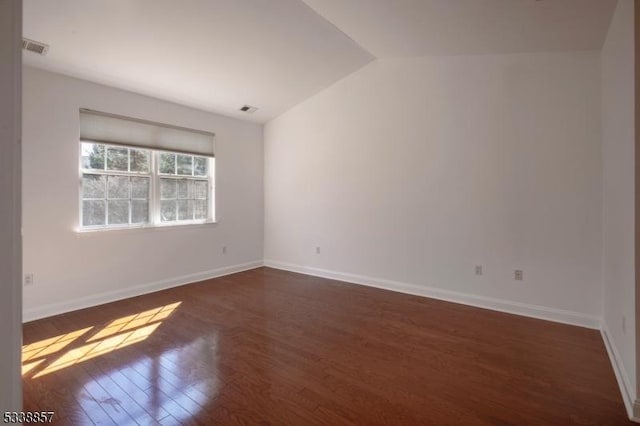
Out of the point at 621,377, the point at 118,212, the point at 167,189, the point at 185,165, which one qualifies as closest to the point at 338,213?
the point at 185,165

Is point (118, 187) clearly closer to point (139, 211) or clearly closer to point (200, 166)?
point (139, 211)

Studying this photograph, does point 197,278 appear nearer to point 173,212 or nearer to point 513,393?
point 173,212

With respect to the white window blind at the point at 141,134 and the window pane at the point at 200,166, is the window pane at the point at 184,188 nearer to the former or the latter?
the window pane at the point at 200,166

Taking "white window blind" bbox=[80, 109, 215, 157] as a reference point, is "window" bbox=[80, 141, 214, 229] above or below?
below

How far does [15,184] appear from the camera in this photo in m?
0.77

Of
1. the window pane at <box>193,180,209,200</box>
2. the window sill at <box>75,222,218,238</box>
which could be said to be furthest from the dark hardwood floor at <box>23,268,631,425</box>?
the window pane at <box>193,180,209,200</box>

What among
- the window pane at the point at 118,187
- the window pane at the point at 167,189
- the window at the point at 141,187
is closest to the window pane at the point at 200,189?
the window at the point at 141,187

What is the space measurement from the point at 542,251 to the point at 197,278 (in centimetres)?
433

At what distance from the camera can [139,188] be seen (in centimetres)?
420

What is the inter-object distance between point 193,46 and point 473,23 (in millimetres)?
2652

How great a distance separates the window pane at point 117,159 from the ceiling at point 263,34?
74 centimetres

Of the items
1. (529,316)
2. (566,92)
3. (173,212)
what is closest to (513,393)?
(529,316)

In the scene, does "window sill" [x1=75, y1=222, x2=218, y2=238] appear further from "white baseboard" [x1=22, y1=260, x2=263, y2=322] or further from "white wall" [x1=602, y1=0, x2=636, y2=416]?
"white wall" [x1=602, y1=0, x2=636, y2=416]

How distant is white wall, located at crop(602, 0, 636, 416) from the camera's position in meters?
2.00
